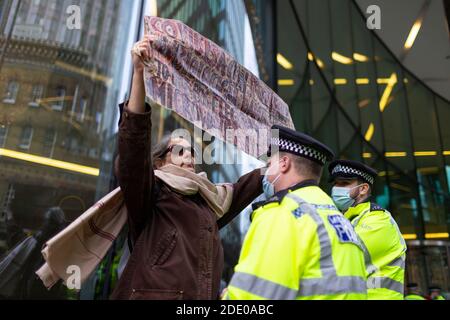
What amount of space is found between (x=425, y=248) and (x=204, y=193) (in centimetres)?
1468

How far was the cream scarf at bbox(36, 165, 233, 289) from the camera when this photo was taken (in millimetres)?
1976

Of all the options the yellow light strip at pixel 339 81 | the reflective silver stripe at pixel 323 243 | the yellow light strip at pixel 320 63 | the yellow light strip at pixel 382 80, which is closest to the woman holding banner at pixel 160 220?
the reflective silver stripe at pixel 323 243

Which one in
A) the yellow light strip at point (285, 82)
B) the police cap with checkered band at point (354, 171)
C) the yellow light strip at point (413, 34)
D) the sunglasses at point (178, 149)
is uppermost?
the yellow light strip at point (413, 34)

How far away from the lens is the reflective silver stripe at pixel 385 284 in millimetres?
2424

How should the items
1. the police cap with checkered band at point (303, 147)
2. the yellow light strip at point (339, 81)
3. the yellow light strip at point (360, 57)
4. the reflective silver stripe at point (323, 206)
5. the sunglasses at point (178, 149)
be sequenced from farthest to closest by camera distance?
the yellow light strip at point (360, 57)
the yellow light strip at point (339, 81)
the sunglasses at point (178, 149)
the police cap with checkered band at point (303, 147)
the reflective silver stripe at point (323, 206)

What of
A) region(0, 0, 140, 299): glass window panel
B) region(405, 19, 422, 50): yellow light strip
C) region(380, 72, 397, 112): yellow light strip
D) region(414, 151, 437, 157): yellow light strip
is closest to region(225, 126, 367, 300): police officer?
region(0, 0, 140, 299): glass window panel

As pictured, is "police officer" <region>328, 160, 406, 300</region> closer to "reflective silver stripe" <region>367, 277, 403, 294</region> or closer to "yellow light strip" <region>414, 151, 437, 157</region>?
"reflective silver stripe" <region>367, 277, 403, 294</region>

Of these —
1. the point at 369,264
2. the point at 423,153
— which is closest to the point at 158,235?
the point at 369,264

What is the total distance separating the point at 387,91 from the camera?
54.8 feet

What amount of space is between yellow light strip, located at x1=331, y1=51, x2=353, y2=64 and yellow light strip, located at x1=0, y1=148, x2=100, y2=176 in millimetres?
12768

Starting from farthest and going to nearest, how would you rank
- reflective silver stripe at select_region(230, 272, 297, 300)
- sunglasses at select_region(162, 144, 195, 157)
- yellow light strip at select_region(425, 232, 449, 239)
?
1. yellow light strip at select_region(425, 232, 449, 239)
2. sunglasses at select_region(162, 144, 195, 157)
3. reflective silver stripe at select_region(230, 272, 297, 300)

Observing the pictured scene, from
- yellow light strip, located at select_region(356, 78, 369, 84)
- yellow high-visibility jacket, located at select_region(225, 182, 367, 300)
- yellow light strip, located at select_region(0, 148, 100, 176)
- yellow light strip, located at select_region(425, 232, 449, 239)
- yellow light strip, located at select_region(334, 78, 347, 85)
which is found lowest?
yellow high-visibility jacket, located at select_region(225, 182, 367, 300)

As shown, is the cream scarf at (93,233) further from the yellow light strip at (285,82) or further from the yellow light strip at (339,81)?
the yellow light strip at (339,81)
